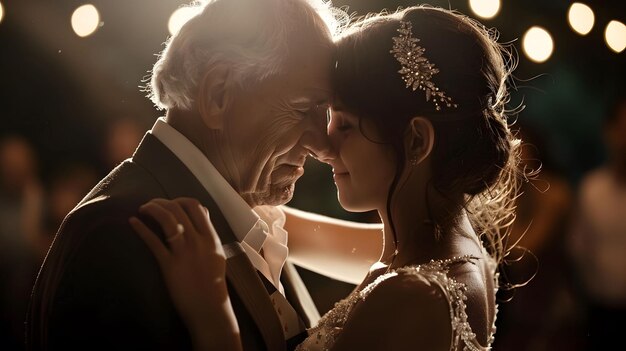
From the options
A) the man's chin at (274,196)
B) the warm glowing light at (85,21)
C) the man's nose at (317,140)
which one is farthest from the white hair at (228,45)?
the warm glowing light at (85,21)

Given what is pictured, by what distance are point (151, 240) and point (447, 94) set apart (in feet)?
2.95

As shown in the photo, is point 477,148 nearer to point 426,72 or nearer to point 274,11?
point 426,72

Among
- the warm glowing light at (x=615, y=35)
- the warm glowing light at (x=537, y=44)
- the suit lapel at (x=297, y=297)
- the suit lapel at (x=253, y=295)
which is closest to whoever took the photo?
the suit lapel at (x=253, y=295)

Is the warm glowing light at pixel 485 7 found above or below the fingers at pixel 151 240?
below

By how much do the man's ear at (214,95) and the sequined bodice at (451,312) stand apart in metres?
0.57

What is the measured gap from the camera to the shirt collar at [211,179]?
1.82 metres

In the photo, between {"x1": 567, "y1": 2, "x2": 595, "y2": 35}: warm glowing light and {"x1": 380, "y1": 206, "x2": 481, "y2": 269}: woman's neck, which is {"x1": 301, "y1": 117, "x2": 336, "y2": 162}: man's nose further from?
{"x1": 567, "y1": 2, "x2": 595, "y2": 35}: warm glowing light

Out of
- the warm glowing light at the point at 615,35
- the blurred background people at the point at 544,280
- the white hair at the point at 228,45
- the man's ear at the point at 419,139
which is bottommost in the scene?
the blurred background people at the point at 544,280

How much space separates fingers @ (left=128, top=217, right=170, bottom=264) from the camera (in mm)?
1550

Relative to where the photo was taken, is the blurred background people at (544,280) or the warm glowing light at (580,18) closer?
the warm glowing light at (580,18)

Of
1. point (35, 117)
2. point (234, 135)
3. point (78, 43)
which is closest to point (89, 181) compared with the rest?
point (35, 117)

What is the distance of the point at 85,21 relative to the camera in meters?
3.59

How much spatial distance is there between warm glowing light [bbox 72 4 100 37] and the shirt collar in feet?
6.15

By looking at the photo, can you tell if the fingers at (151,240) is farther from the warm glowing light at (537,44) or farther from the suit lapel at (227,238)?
the warm glowing light at (537,44)
